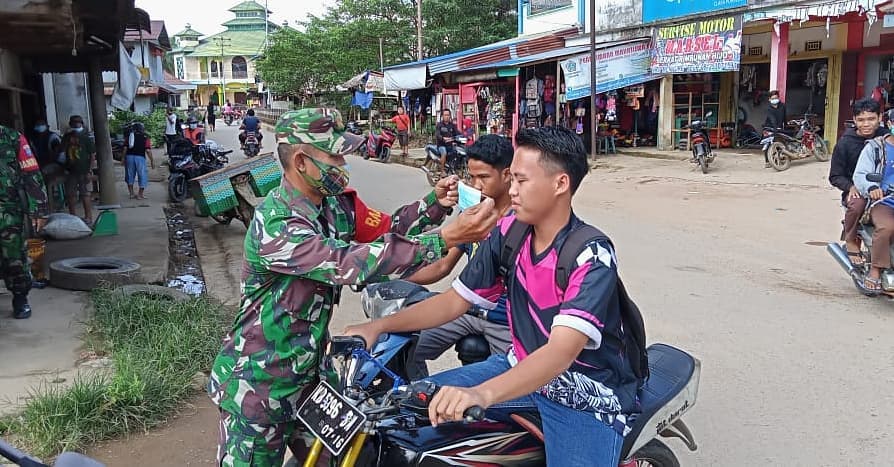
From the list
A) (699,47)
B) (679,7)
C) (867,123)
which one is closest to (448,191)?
(867,123)

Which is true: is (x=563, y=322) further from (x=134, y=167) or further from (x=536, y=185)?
(x=134, y=167)

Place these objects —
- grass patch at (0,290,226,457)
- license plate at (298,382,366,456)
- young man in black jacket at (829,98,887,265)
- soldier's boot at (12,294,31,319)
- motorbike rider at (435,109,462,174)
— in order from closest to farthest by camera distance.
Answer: license plate at (298,382,366,456), grass patch at (0,290,226,457), soldier's boot at (12,294,31,319), young man in black jacket at (829,98,887,265), motorbike rider at (435,109,462,174)

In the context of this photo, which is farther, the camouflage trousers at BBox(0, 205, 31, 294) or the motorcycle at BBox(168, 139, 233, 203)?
the motorcycle at BBox(168, 139, 233, 203)

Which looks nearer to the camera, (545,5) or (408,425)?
(408,425)

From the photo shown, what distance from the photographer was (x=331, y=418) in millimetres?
1942

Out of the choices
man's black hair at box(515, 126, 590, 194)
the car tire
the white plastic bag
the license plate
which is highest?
man's black hair at box(515, 126, 590, 194)

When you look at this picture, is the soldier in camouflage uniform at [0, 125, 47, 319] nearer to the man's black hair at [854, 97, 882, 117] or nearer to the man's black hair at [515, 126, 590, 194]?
the man's black hair at [515, 126, 590, 194]

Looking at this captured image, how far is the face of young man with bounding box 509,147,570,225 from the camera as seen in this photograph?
7.02 feet

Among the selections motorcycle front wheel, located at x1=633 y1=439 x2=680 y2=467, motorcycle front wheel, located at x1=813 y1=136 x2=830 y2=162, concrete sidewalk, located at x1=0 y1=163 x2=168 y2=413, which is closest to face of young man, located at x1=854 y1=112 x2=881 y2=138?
motorcycle front wheel, located at x1=633 y1=439 x2=680 y2=467

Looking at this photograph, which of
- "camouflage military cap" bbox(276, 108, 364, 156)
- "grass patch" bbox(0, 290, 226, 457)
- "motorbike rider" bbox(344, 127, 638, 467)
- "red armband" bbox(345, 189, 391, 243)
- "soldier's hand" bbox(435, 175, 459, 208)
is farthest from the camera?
"grass patch" bbox(0, 290, 226, 457)

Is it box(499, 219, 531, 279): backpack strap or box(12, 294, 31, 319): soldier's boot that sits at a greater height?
box(499, 219, 531, 279): backpack strap

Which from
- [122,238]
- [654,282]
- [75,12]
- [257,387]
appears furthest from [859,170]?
[122,238]

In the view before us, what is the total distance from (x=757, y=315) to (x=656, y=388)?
11.8 ft

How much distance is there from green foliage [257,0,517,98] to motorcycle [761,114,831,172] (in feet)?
54.5
